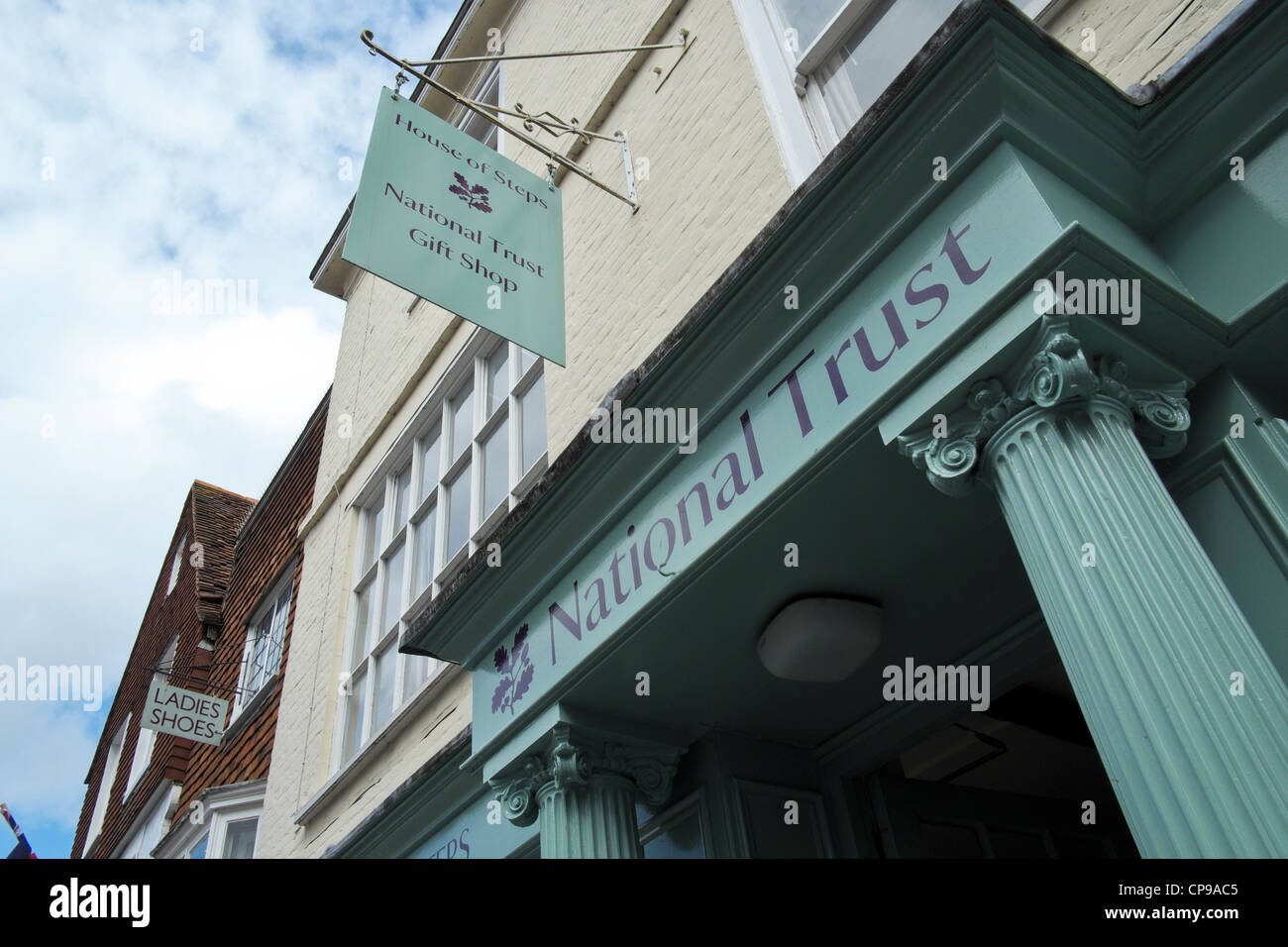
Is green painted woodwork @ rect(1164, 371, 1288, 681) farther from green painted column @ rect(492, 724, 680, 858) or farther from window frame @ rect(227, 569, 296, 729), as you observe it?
window frame @ rect(227, 569, 296, 729)

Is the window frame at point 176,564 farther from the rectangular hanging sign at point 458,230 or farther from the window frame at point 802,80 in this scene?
the window frame at point 802,80

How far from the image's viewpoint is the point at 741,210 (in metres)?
5.13

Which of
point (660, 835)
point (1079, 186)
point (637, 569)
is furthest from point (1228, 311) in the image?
point (660, 835)

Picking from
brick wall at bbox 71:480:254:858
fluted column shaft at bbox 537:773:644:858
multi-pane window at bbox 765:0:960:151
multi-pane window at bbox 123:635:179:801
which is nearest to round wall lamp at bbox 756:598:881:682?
fluted column shaft at bbox 537:773:644:858

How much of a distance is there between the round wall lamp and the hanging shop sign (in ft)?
23.4

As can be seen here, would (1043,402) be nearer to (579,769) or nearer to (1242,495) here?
(1242,495)

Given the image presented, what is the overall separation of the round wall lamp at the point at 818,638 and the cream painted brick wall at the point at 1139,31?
204cm

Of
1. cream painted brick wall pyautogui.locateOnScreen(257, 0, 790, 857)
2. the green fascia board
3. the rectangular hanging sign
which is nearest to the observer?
the green fascia board

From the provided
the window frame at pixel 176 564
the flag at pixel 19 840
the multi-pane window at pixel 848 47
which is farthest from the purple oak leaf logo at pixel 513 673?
the window frame at pixel 176 564

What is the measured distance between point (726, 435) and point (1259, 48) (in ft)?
6.21

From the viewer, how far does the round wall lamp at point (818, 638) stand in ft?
10.8

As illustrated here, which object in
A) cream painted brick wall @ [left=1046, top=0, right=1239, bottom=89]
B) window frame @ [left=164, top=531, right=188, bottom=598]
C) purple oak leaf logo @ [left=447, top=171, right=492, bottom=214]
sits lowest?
cream painted brick wall @ [left=1046, top=0, right=1239, bottom=89]

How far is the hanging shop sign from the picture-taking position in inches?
344
